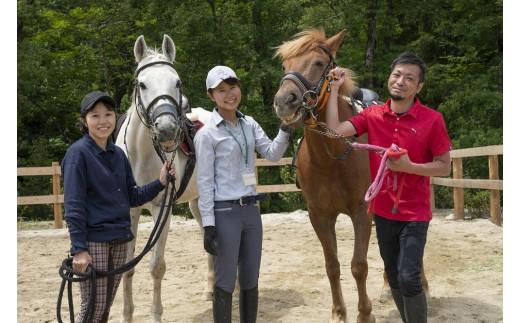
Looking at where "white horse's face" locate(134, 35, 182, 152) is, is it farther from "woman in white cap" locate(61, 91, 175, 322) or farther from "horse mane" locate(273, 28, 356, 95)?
"horse mane" locate(273, 28, 356, 95)

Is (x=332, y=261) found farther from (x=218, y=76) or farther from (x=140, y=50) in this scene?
(x=140, y=50)

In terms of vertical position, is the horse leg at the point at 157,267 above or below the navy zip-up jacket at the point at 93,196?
below

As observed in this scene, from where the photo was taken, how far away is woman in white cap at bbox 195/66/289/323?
10.9 feet

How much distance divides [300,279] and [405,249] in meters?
3.30

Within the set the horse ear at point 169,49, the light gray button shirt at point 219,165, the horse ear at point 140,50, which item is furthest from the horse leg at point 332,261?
the horse ear at point 140,50

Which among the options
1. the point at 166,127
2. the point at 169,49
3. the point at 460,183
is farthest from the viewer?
the point at 460,183

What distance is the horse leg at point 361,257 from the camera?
4109 millimetres

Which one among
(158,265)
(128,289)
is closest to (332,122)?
(158,265)

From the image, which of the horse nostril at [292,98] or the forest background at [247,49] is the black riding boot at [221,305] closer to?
the horse nostril at [292,98]

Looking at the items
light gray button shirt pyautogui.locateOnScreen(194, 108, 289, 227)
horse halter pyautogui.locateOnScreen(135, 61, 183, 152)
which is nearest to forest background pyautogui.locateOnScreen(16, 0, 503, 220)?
horse halter pyautogui.locateOnScreen(135, 61, 183, 152)

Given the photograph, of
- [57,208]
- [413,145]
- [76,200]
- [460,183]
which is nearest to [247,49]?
[57,208]

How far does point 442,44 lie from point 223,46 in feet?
23.2

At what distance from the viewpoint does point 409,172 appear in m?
3.10

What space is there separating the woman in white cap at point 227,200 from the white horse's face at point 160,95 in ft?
1.21
